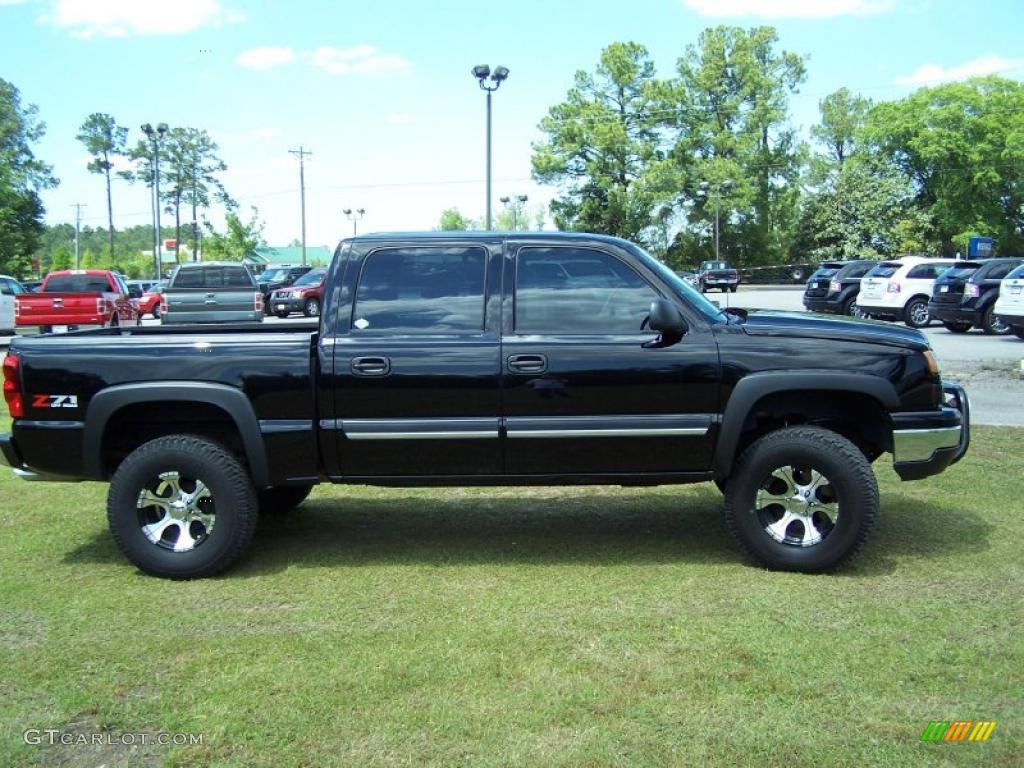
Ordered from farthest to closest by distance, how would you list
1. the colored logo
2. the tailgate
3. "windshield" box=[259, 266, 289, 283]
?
"windshield" box=[259, 266, 289, 283], the tailgate, the colored logo

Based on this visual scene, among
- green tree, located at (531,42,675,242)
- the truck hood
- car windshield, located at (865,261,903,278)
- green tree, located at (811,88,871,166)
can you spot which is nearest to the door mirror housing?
the truck hood

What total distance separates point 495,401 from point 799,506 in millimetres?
1721

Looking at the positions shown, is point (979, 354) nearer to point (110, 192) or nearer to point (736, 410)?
point (736, 410)

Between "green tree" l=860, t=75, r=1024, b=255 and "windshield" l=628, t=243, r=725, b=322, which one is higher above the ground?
"green tree" l=860, t=75, r=1024, b=255

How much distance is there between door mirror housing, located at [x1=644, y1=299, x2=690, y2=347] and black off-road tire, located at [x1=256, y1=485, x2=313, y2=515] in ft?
8.66

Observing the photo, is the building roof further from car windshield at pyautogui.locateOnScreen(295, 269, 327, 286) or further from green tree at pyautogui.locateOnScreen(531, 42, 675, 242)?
car windshield at pyautogui.locateOnScreen(295, 269, 327, 286)

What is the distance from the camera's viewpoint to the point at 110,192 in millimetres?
82750

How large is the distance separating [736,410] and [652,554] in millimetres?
1030

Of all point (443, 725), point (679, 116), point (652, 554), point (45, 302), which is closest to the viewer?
point (443, 725)

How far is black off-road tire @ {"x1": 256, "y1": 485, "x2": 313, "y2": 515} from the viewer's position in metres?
6.38

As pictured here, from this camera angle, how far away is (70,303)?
19.7m

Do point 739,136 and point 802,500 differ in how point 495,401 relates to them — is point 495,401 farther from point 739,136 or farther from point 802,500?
point 739,136

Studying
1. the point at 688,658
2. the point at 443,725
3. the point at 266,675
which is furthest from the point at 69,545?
the point at 688,658

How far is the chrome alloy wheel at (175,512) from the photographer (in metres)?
5.22
